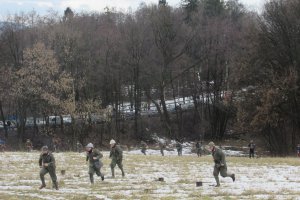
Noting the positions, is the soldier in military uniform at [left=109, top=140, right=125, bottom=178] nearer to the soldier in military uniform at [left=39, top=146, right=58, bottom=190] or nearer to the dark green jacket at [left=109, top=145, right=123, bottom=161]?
the dark green jacket at [left=109, top=145, right=123, bottom=161]

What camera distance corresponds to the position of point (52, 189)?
2386cm

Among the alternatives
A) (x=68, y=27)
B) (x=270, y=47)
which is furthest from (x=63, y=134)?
(x=270, y=47)

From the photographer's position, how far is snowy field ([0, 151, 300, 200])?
2111 centimetres

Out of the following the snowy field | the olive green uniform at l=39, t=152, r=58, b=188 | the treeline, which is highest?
the treeline

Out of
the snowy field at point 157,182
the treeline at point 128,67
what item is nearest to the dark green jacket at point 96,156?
the snowy field at point 157,182

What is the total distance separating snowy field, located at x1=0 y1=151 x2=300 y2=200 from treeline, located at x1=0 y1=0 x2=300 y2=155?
26.2 m

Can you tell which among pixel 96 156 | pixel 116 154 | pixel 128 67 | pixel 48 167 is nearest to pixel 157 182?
pixel 96 156

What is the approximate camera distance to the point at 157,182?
25812 millimetres

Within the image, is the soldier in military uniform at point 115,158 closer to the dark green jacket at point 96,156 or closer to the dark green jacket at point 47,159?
the dark green jacket at point 96,156

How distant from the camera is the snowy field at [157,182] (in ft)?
69.3

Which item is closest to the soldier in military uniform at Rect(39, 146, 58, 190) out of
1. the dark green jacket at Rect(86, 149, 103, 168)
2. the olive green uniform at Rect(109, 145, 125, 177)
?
the dark green jacket at Rect(86, 149, 103, 168)

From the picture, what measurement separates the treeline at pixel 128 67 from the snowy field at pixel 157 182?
26.2m

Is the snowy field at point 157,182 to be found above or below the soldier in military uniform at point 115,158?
below

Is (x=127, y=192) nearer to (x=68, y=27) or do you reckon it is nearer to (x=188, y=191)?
(x=188, y=191)
